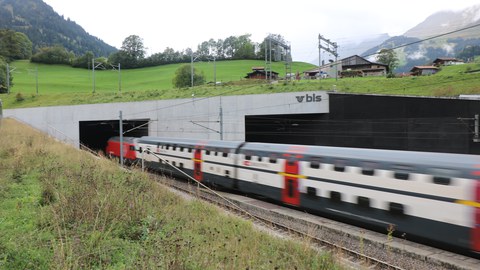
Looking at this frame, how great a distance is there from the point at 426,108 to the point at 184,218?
25.4 meters

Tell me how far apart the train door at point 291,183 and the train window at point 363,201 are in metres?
3.37

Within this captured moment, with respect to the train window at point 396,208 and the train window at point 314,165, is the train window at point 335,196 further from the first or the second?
the train window at point 396,208

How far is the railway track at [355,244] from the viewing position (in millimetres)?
10297

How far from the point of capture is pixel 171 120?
134ft

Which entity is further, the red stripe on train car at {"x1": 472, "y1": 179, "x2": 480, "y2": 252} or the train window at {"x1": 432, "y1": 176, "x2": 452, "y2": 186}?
the train window at {"x1": 432, "y1": 176, "x2": 452, "y2": 186}

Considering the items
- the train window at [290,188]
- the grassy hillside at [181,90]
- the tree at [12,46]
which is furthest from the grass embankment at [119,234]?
the tree at [12,46]

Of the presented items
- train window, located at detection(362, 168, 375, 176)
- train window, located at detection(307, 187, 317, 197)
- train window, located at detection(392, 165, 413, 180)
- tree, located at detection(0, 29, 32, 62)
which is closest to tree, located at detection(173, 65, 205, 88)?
tree, located at detection(0, 29, 32, 62)

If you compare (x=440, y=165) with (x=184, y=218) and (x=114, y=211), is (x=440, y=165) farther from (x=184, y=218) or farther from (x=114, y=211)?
(x=114, y=211)

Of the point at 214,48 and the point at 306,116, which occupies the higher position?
the point at 214,48

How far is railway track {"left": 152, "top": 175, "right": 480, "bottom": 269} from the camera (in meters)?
10.3

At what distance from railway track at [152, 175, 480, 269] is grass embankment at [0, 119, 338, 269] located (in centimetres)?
184

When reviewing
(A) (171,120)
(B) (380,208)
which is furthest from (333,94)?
(B) (380,208)

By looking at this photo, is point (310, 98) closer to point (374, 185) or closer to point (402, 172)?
point (374, 185)

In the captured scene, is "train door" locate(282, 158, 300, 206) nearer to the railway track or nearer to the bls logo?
the railway track
